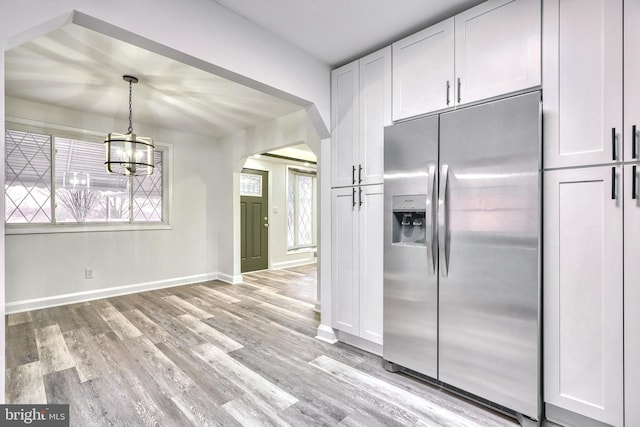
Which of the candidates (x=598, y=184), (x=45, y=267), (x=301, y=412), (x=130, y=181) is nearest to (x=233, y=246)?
(x=130, y=181)

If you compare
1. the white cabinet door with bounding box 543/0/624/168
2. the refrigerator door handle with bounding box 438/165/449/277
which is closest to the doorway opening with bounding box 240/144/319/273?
the refrigerator door handle with bounding box 438/165/449/277

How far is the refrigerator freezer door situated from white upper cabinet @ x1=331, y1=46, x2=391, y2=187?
8.3 inches

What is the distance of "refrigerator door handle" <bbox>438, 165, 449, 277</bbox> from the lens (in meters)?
1.96

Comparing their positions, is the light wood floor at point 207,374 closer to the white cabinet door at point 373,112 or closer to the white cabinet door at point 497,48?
the white cabinet door at point 373,112

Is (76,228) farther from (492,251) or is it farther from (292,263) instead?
(492,251)

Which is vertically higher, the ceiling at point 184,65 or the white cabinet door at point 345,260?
the ceiling at point 184,65

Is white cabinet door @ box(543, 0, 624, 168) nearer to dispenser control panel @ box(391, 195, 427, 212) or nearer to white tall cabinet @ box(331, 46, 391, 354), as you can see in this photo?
dispenser control panel @ box(391, 195, 427, 212)

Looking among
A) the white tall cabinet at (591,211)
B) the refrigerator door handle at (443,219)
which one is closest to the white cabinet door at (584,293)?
the white tall cabinet at (591,211)

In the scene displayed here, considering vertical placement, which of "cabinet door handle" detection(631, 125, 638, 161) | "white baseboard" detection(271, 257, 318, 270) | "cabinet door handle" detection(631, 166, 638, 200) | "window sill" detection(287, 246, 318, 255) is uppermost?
"cabinet door handle" detection(631, 125, 638, 161)

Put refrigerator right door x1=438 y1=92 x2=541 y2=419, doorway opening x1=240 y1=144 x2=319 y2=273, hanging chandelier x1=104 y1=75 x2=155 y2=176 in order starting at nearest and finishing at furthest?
refrigerator right door x1=438 y1=92 x2=541 y2=419 < hanging chandelier x1=104 y1=75 x2=155 y2=176 < doorway opening x1=240 y1=144 x2=319 y2=273

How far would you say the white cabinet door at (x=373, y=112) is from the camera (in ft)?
7.88

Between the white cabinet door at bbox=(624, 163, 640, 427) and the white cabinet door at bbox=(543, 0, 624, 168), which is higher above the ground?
the white cabinet door at bbox=(543, 0, 624, 168)

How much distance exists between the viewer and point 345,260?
270 centimetres

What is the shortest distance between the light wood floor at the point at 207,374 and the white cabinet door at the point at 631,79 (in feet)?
4.21
